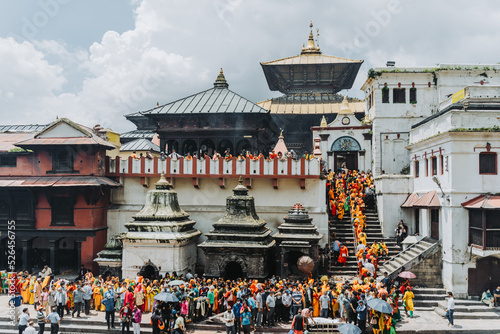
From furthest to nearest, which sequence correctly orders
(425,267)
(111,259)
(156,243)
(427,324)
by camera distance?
(111,259)
(156,243)
(425,267)
(427,324)

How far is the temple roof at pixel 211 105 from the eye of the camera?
1123 inches

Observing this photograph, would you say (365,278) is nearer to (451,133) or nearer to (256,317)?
(256,317)

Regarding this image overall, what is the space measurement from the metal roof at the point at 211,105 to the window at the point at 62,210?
24.1ft

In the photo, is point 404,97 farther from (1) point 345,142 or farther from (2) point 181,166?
(2) point 181,166

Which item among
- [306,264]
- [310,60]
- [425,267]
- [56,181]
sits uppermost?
[310,60]

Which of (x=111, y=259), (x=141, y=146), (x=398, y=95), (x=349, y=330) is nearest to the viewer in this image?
(x=349, y=330)

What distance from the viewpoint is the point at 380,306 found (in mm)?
15352

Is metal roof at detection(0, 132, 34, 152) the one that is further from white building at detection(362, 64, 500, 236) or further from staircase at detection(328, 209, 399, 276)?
white building at detection(362, 64, 500, 236)

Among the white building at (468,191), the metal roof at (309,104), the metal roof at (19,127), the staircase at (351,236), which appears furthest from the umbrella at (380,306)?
the metal roof at (19,127)

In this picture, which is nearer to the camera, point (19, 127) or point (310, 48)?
point (19, 127)

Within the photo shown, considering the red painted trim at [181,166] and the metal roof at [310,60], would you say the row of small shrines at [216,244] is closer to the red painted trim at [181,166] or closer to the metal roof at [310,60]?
the red painted trim at [181,166]

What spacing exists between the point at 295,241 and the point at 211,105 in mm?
11423

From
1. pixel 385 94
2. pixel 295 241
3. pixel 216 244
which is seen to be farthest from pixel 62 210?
pixel 385 94

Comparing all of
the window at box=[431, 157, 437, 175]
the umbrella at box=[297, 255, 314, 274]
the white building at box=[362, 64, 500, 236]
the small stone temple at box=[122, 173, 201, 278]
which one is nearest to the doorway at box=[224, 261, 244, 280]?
the small stone temple at box=[122, 173, 201, 278]
